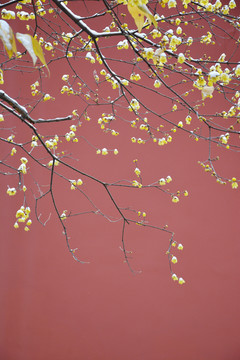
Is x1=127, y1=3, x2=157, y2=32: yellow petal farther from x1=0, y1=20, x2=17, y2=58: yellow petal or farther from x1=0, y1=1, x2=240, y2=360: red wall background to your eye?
x1=0, y1=1, x2=240, y2=360: red wall background

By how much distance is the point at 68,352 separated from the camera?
2.65m

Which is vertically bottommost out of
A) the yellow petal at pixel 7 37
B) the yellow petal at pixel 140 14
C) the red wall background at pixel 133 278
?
the yellow petal at pixel 7 37

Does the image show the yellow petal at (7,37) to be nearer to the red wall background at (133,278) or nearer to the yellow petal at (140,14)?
the yellow petal at (140,14)

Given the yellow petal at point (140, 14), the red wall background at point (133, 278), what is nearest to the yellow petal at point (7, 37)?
the yellow petal at point (140, 14)

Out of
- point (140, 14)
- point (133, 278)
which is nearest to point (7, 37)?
point (140, 14)

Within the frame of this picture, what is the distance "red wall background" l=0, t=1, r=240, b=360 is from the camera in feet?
8.71

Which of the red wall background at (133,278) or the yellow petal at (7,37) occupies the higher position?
the red wall background at (133,278)

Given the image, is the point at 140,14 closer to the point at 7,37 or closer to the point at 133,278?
the point at 7,37

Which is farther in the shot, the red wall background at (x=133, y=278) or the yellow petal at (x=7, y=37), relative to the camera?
the red wall background at (x=133, y=278)

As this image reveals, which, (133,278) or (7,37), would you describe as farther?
(133,278)

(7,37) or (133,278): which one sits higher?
(133,278)

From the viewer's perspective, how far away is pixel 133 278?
8.82 ft

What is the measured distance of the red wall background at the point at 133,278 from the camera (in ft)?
8.71

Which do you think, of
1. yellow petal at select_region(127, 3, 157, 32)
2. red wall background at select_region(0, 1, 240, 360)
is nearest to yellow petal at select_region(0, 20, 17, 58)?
yellow petal at select_region(127, 3, 157, 32)
